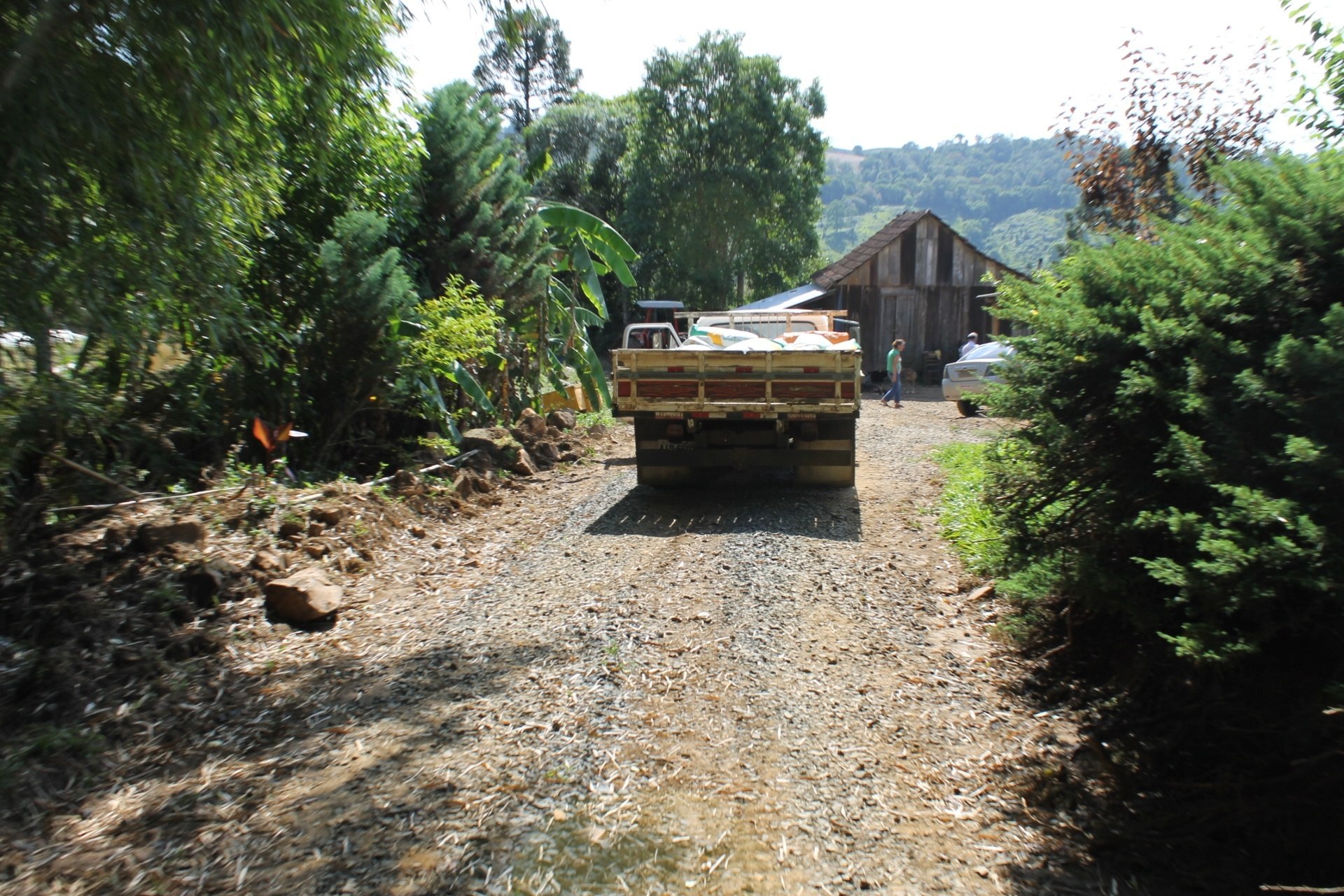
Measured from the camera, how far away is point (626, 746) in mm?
4562

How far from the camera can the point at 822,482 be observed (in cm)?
1088

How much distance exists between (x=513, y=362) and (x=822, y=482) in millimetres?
6528

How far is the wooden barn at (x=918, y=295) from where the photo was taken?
104 ft

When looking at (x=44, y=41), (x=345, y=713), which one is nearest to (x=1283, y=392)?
(x=345, y=713)

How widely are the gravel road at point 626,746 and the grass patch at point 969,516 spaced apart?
0.95ft

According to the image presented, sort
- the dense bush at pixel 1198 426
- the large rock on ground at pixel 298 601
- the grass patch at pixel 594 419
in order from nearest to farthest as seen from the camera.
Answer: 1. the dense bush at pixel 1198 426
2. the large rock on ground at pixel 298 601
3. the grass patch at pixel 594 419

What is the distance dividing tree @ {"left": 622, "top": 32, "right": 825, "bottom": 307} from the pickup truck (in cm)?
2922

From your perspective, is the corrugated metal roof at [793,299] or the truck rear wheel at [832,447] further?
the corrugated metal roof at [793,299]

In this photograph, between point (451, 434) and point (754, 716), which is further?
point (451, 434)

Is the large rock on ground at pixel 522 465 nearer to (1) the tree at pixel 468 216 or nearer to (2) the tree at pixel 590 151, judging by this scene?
(1) the tree at pixel 468 216

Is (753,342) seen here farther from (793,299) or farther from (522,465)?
(793,299)

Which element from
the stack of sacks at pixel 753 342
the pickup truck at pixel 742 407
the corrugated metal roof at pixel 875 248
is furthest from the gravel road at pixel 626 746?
the corrugated metal roof at pixel 875 248

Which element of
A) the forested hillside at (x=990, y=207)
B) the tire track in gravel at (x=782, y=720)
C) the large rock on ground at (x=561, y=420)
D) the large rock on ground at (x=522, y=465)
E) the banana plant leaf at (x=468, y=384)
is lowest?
the tire track in gravel at (x=782, y=720)

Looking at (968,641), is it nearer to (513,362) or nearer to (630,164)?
(513,362)
